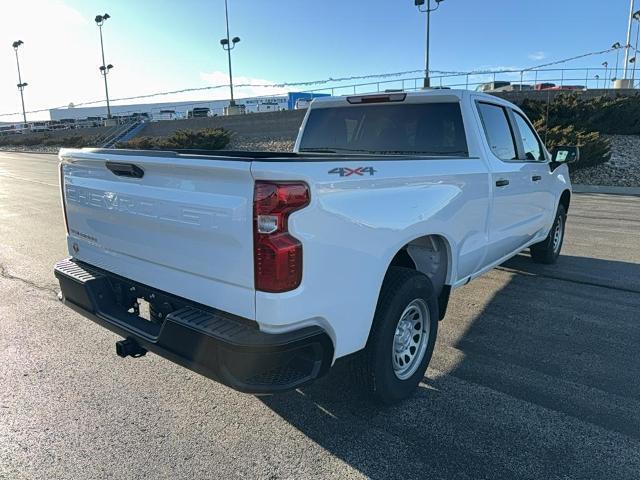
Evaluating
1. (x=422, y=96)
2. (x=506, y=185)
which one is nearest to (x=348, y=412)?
(x=506, y=185)

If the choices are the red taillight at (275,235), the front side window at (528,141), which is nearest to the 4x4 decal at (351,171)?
the red taillight at (275,235)

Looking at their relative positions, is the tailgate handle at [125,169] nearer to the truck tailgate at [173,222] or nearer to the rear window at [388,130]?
the truck tailgate at [173,222]

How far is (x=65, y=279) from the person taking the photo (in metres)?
3.50

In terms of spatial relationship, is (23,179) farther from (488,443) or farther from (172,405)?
(488,443)

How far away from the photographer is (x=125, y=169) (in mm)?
2969

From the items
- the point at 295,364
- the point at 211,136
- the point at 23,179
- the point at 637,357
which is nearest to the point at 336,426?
the point at 295,364

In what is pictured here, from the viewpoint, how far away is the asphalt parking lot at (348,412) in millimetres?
2729

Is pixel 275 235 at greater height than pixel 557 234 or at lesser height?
greater

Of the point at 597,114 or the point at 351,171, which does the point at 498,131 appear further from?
the point at 597,114

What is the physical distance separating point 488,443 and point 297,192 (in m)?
1.82

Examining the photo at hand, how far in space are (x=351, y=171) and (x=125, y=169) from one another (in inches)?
52.7

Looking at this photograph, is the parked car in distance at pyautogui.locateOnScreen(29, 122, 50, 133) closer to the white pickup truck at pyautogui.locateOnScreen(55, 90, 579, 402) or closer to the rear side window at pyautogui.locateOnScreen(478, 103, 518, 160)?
the rear side window at pyautogui.locateOnScreen(478, 103, 518, 160)

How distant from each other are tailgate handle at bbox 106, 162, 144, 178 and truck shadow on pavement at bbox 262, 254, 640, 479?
1614 mm

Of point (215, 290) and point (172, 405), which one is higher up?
point (215, 290)
